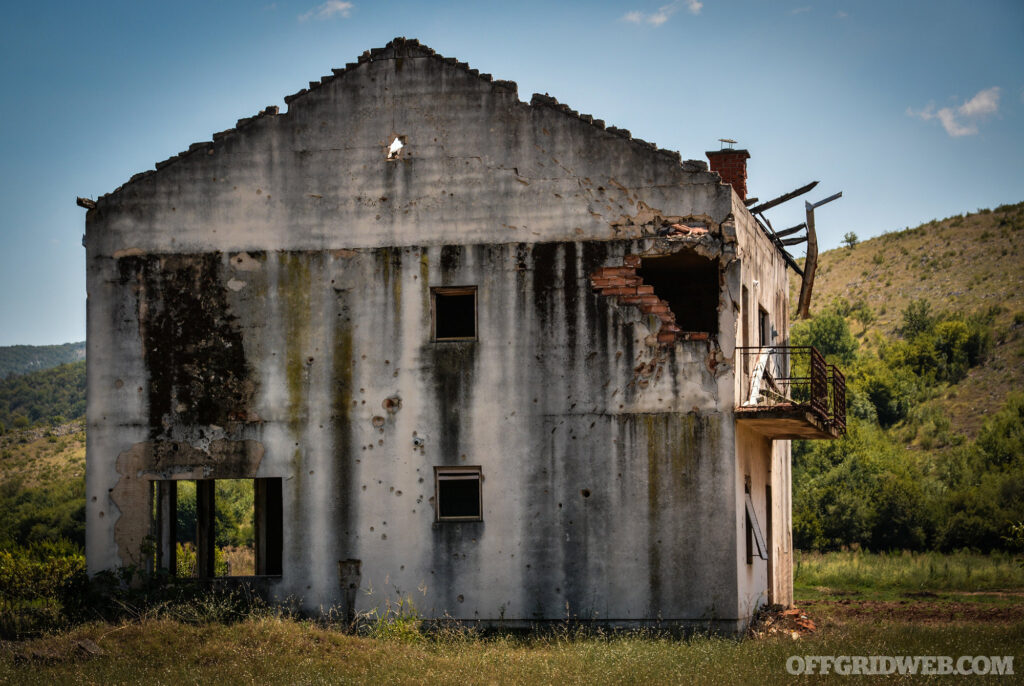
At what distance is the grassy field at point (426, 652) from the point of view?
41.7 ft

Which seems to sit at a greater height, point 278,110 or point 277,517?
point 278,110

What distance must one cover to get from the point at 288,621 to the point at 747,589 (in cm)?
698

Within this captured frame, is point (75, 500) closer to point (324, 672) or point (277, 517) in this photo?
point (277, 517)

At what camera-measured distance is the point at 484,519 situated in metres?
16.3

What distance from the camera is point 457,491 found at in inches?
658

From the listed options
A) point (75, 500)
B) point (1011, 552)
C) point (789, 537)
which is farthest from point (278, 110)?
point (75, 500)

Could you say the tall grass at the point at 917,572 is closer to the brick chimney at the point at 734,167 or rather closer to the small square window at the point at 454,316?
the brick chimney at the point at 734,167

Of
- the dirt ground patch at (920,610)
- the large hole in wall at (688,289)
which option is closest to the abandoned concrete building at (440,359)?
the large hole in wall at (688,289)

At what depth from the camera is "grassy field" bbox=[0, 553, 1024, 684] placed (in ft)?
41.7

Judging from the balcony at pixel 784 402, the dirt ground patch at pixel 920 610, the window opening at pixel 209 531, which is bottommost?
the dirt ground patch at pixel 920 610

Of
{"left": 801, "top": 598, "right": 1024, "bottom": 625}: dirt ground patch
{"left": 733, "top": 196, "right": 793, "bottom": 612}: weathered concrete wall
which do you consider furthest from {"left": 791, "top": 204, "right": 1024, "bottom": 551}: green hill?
{"left": 733, "top": 196, "right": 793, "bottom": 612}: weathered concrete wall

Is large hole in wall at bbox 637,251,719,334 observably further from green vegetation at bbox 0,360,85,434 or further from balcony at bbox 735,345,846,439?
green vegetation at bbox 0,360,85,434

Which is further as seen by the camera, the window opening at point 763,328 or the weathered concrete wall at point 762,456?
the window opening at point 763,328

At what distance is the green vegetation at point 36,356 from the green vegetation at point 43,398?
108 ft
